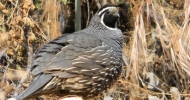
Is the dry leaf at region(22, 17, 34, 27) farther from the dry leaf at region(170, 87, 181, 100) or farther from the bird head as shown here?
the dry leaf at region(170, 87, 181, 100)

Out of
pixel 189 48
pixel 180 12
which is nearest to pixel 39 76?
pixel 189 48

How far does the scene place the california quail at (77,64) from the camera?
3990 mm

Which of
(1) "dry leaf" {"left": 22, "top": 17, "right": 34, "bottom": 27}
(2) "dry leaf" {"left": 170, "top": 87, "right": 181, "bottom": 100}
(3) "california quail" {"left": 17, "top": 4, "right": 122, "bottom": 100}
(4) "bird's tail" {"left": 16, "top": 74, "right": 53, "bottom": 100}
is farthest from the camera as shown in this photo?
(2) "dry leaf" {"left": 170, "top": 87, "right": 181, "bottom": 100}

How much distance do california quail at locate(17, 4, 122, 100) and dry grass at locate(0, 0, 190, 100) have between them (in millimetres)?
1105

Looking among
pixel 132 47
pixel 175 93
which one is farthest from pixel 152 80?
pixel 132 47

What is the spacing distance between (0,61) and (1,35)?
0.44m

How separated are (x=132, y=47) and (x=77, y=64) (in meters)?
1.62

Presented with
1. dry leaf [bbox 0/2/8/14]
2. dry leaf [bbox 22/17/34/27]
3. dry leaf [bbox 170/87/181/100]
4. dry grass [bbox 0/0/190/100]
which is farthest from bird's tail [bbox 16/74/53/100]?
dry leaf [bbox 170/87/181/100]

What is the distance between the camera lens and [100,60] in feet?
14.3

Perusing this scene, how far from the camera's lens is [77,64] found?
416cm

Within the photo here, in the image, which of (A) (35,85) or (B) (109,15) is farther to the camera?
(B) (109,15)

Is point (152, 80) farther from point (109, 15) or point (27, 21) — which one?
point (27, 21)

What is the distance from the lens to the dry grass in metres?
5.52

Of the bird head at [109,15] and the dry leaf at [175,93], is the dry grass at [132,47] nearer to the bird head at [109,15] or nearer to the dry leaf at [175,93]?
the dry leaf at [175,93]
